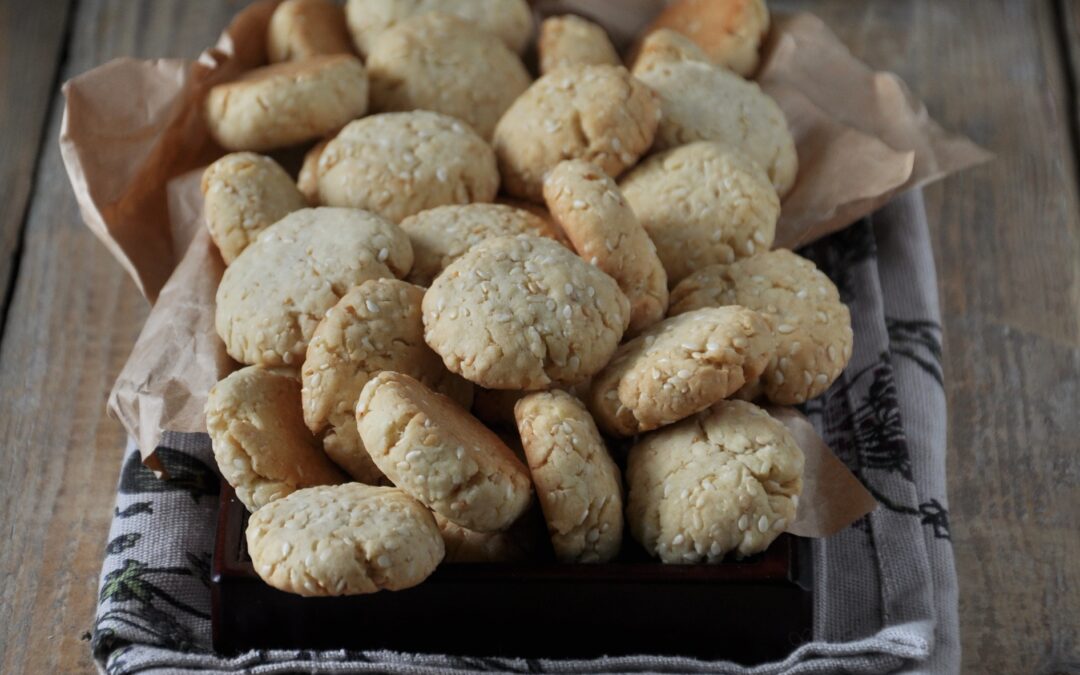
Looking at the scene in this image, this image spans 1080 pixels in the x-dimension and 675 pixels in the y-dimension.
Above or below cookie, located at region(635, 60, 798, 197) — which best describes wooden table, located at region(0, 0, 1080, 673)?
below

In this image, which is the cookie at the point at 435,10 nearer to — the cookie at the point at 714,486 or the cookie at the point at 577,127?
the cookie at the point at 577,127

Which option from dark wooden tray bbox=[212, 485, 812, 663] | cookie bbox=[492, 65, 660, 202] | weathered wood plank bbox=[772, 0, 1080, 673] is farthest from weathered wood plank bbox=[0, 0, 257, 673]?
weathered wood plank bbox=[772, 0, 1080, 673]

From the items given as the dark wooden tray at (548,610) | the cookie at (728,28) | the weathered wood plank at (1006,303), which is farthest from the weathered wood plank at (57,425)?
the weathered wood plank at (1006,303)

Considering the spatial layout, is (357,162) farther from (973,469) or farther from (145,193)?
(973,469)

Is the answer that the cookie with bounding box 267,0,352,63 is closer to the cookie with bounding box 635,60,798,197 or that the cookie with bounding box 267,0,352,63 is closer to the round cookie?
the cookie with bounding box 635,60,798,197

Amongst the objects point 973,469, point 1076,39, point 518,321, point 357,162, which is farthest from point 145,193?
point 1076,39

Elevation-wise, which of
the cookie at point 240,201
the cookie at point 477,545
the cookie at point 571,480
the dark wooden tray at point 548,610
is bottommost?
the dark wooden tray at point 548,610

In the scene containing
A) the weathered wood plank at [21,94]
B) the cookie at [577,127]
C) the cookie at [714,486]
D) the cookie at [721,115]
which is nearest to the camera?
the cookie at [714,486]
